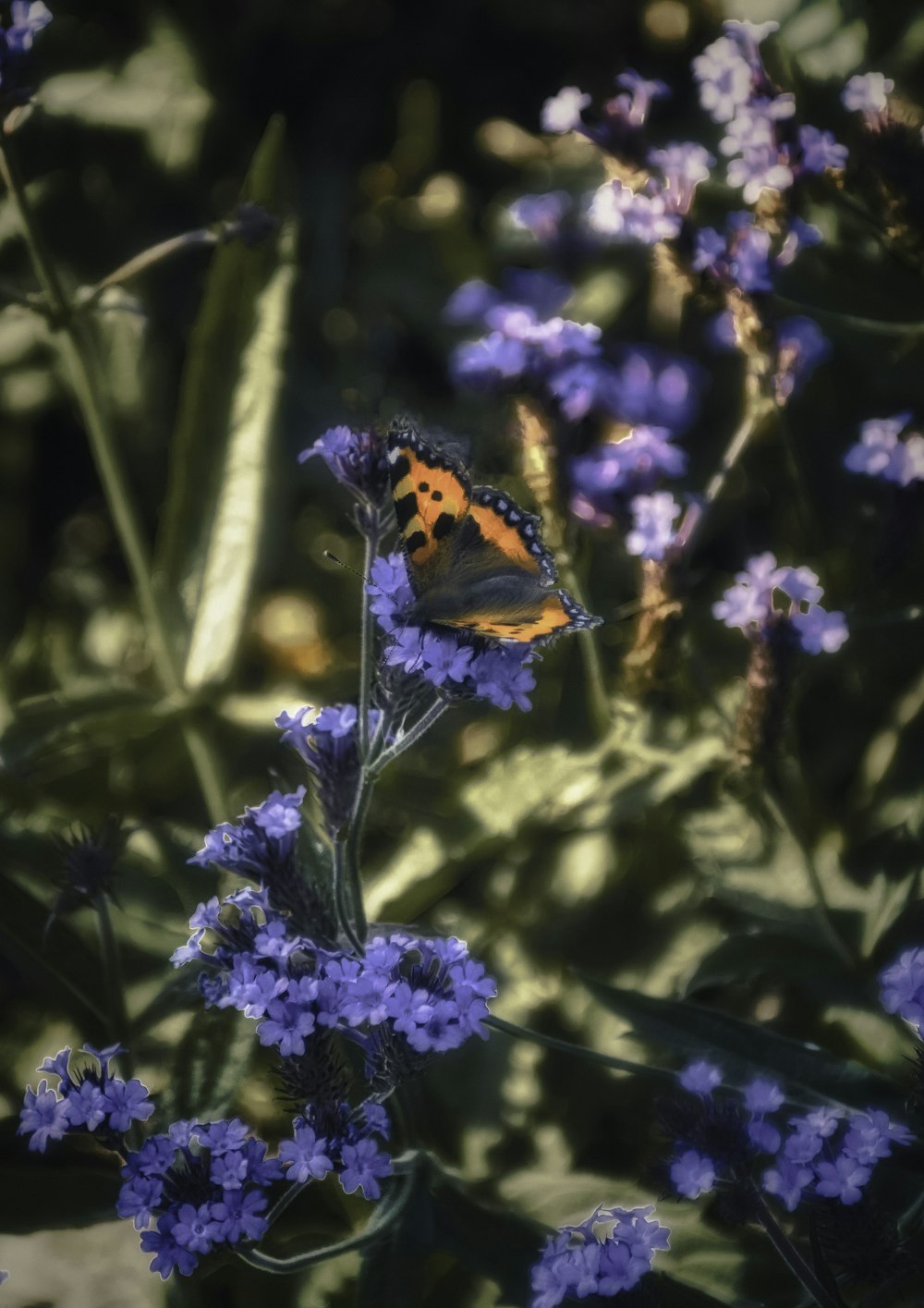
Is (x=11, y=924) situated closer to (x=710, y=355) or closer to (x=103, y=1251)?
(x=103, y=1251)

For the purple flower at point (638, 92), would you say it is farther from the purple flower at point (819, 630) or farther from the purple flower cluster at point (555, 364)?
the purple flower at point (819, 630)

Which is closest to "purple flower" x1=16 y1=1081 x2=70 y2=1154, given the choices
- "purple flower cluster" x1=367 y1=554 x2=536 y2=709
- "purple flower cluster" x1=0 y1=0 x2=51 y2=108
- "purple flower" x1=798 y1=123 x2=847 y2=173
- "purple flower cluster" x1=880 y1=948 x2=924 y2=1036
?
"purple flower cluster" x1=367 y1=554 x2=536 y2=709

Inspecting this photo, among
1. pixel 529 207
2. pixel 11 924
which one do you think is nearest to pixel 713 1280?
pixel 11 924

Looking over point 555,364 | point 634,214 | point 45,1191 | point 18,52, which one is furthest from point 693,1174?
point 18,52

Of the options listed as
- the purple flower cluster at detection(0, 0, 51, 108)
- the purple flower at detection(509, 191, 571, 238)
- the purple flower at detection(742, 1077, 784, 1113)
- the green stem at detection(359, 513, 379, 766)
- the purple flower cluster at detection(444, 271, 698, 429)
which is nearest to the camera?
the purple flower at detection(742, 1077, 784, 1113)

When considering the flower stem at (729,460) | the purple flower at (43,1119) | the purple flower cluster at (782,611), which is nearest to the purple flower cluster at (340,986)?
the purple flower at (43,1119)

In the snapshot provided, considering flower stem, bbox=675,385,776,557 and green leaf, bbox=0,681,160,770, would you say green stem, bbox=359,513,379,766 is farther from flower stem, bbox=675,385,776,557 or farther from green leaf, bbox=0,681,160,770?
green leaf, bbox=0,681,160,770
